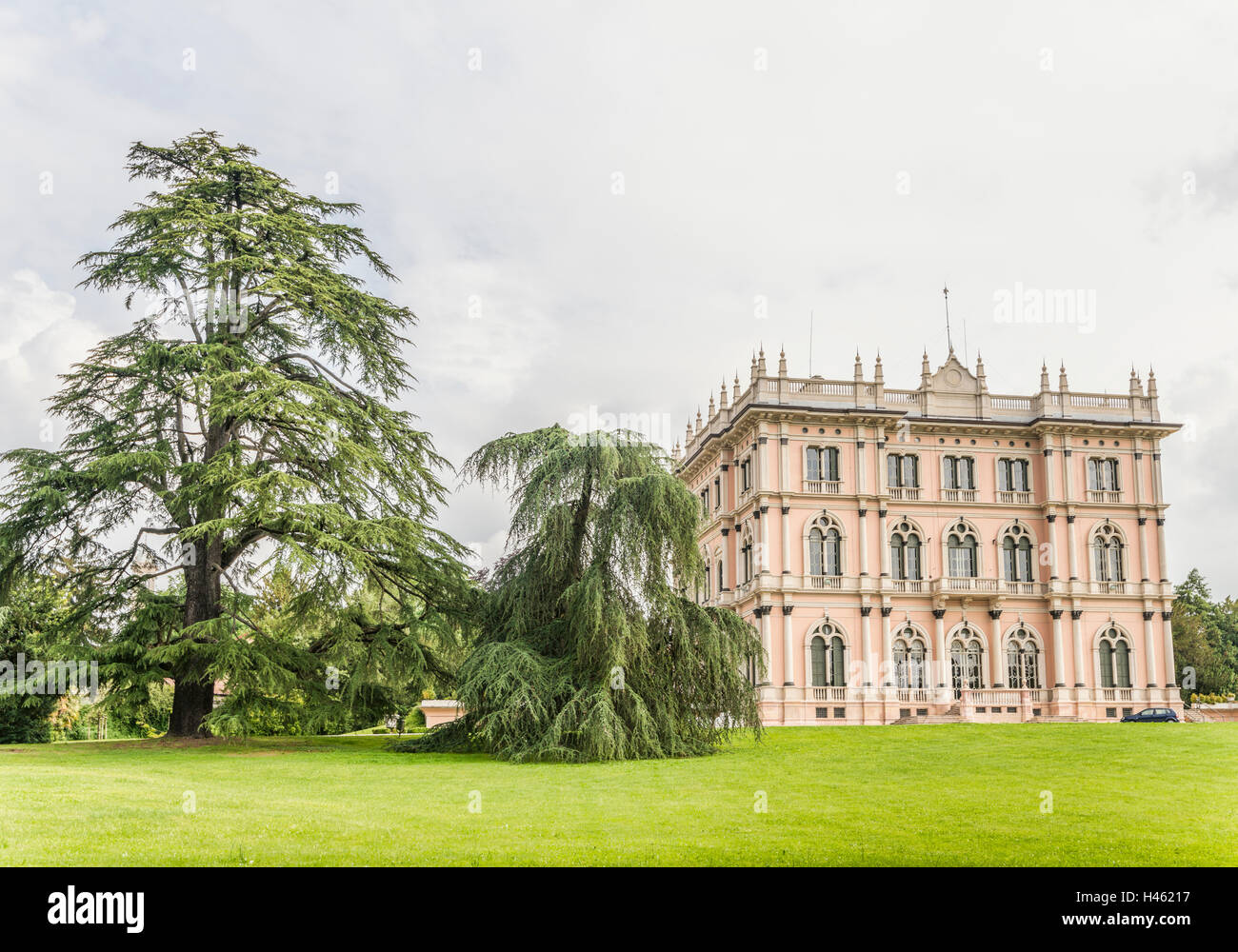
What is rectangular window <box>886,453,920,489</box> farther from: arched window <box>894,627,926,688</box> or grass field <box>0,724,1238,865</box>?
A: grass field <box>0,724,1238,865</box>

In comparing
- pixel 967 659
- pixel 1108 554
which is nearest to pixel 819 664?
pixel 967 659

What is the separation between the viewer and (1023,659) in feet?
140

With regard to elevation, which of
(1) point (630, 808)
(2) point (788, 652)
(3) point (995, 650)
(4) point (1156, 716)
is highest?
(2) point (788, 652)

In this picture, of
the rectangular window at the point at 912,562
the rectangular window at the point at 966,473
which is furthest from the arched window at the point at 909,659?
the rectangular window at the point at 966,473

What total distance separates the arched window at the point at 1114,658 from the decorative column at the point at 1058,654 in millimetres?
1791

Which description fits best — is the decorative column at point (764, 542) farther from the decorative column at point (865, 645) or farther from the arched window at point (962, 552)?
the arched window at point (962, 552)

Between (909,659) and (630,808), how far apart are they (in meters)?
30.4

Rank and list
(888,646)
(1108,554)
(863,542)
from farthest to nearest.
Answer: (1108,554) → (863,542) → (888,646)

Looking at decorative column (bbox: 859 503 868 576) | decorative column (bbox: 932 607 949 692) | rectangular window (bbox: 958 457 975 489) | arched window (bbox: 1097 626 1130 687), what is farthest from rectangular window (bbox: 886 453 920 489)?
arched window (bbox: 1097 626 1130 687)

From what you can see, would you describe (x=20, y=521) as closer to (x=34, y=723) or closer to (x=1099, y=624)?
(x=34, y=723)

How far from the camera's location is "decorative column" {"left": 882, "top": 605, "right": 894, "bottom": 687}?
4081 cm

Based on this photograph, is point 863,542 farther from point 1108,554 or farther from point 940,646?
point 1108,554

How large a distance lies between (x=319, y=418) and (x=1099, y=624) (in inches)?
1248

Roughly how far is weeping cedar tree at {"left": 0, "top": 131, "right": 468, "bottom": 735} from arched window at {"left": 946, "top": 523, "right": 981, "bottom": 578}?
912 inches
